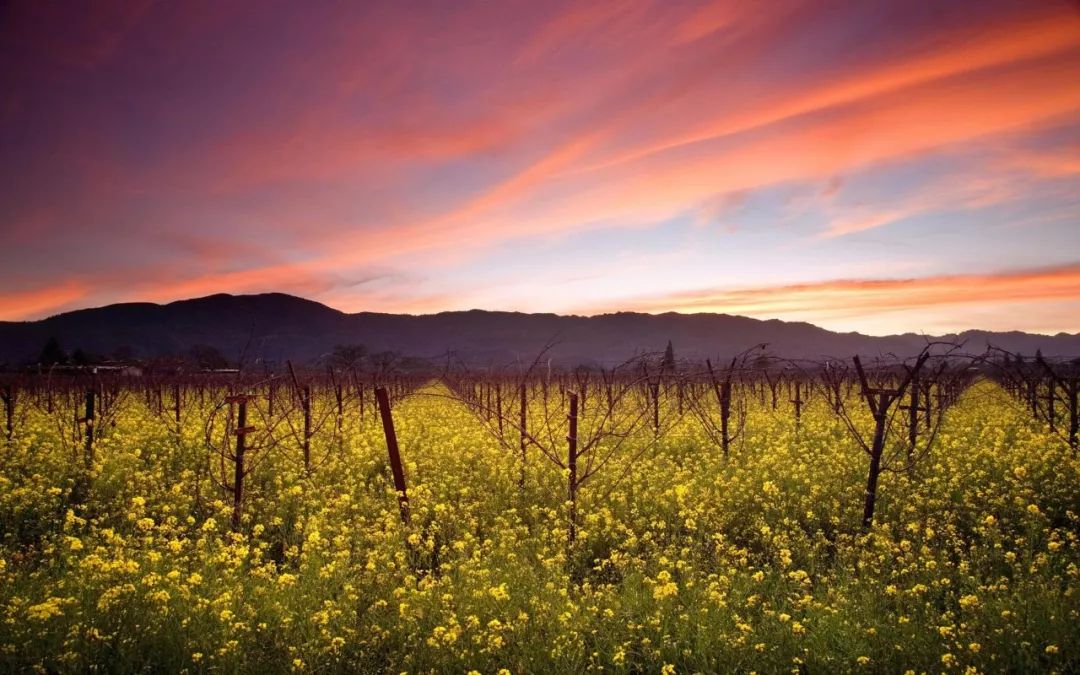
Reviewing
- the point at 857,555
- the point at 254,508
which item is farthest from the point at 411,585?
the point at 857,555

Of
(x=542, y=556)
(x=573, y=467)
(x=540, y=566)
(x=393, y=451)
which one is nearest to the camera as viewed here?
(x=542, y=556)

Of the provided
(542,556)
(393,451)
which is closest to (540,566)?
(542,556)

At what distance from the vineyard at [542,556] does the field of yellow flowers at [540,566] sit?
0.13 feet

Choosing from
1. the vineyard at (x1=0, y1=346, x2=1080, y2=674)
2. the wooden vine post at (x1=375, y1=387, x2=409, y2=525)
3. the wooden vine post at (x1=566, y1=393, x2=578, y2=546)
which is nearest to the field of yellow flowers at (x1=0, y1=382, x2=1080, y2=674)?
the vineyard at (x1=0, y1=346, x2=1080, y2=674)

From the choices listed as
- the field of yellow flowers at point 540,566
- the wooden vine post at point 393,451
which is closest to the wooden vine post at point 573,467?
the field of yellow flowers at point 540,566

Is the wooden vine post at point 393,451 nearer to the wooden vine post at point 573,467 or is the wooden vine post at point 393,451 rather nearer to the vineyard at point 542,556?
the vineyard at point 542,556

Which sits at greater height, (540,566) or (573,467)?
(573,467)

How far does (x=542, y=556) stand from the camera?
795cm

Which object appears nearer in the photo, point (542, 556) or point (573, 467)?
point (542, 556)

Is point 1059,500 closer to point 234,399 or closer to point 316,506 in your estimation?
point 316,506

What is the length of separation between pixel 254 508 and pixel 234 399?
2383 millimetres

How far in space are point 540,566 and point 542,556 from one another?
240 mm

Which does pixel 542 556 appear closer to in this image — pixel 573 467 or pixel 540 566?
pixel 540 566

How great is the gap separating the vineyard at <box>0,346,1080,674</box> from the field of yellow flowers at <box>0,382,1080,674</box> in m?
0.04
